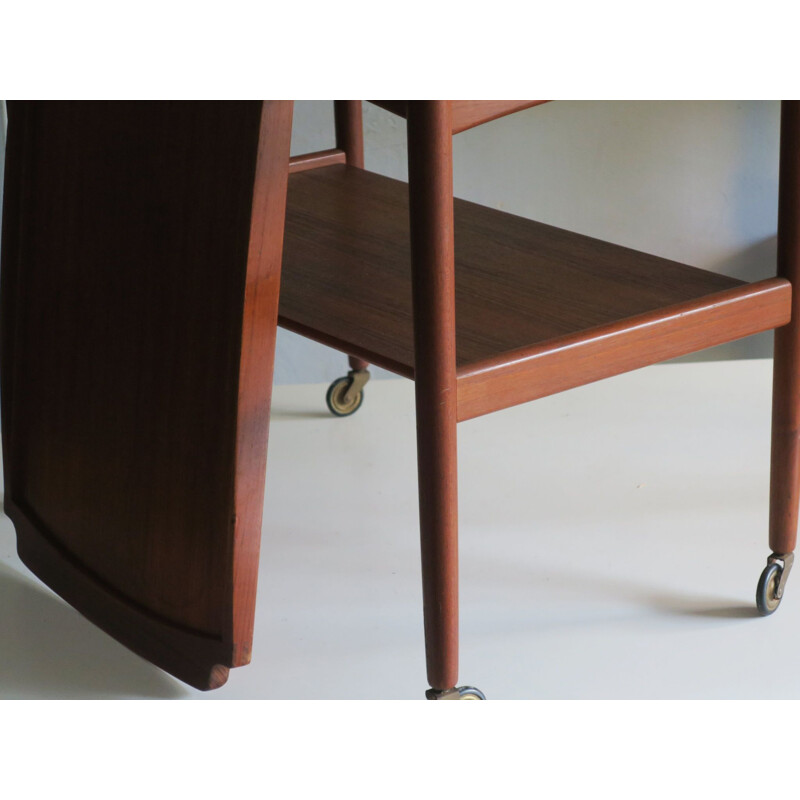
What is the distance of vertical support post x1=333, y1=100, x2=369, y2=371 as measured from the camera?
134 cm

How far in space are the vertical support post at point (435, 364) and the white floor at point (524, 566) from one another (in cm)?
16

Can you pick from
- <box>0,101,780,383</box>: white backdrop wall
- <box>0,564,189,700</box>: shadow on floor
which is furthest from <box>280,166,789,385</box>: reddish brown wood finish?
A: <box>0,101,780,383</box>: white backdrop wall

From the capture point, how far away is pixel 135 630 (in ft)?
3.14

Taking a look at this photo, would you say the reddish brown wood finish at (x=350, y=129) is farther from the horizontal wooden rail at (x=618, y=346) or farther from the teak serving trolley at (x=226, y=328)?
the horizontal wooden rail at (x=618, y=346)

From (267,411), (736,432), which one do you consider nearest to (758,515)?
(736,432)

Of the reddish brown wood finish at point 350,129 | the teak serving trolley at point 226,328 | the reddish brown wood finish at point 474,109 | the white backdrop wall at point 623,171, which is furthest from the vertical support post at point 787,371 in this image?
the white backdrop wall at point 623,171

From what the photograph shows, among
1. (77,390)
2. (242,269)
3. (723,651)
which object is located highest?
(242,269)

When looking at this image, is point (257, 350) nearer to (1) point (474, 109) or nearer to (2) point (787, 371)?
(1) point (474, 109)

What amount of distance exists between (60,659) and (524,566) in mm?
472

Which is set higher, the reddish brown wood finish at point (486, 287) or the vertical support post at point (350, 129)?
the vertical support post at point (350, 129)

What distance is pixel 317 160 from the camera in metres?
1.37

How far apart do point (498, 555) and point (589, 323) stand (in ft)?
1.22

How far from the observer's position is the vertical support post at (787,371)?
36.6 inches

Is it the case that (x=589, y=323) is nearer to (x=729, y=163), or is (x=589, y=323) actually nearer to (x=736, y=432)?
(x=736, y=432)
